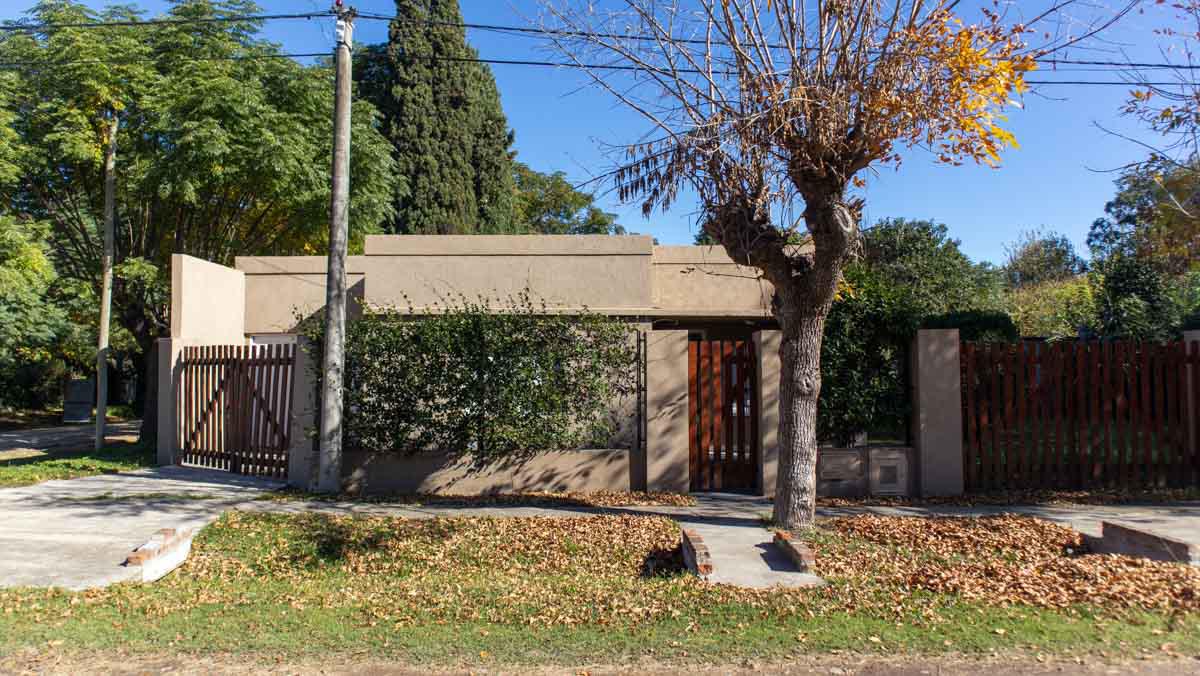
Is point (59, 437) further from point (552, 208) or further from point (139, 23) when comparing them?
point (552, 208)

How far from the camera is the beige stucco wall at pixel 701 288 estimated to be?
18.9 m

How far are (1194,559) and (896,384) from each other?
169 inches

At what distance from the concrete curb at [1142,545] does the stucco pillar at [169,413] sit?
43.0 ft

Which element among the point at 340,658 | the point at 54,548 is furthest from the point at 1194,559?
the point at 54,548

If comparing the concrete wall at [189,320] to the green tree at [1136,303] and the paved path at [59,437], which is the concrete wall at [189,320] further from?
the green tree at [1136,303]

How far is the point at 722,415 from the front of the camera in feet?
34.8

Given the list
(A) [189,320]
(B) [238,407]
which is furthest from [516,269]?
(B) [238,407]

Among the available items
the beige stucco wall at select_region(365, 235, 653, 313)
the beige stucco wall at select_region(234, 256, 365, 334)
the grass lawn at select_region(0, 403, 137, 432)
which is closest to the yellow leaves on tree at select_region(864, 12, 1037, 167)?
the beige stucco wall at select_region(365, 235, 653, 313)

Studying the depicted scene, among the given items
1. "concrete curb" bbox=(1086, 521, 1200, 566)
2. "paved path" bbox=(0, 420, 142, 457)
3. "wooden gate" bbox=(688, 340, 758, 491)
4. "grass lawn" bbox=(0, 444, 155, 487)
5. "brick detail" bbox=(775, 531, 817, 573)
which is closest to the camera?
"concrete curb" bbox=(1086, 521, 1200, 566)

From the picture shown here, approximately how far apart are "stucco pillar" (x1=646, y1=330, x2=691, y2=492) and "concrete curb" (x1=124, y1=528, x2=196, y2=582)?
217 inches

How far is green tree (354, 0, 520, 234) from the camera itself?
91.0 ft

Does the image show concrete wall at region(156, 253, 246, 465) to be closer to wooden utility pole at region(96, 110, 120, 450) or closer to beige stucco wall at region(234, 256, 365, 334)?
beige stucco wall at region(234, 256, 365, 334)

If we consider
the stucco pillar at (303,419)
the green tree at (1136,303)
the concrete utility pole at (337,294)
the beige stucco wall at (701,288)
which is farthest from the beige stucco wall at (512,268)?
the green tree at (1136,303)

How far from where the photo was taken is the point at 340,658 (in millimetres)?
4895
